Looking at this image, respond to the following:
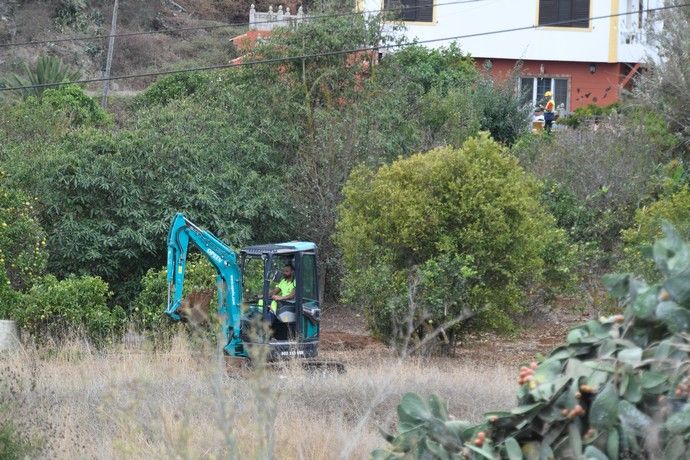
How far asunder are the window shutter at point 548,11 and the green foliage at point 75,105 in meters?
16.9

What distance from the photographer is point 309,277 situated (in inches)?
679

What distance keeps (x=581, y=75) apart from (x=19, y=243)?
87.4 feet

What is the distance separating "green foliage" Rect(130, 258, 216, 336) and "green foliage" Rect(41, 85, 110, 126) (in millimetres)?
10772

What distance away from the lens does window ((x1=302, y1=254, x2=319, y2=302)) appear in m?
17.1

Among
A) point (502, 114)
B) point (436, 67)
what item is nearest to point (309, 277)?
point (502, 114)

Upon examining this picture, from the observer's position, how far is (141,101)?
39.7 metres

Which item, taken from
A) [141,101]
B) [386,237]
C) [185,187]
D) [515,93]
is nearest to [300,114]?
[185,187]

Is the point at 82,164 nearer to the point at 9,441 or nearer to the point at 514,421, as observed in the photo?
the point at 9,441

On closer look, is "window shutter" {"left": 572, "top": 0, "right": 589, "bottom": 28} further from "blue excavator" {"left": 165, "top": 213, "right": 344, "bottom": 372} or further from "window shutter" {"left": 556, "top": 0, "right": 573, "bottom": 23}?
"blue excavator" {"left": 165, "top": 213, "right": 344, "bottom": 372}

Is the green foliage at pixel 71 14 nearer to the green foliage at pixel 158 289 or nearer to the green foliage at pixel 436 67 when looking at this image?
the green foliage at pixel 436 67

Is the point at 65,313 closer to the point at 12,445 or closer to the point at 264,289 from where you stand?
the point at 264,289

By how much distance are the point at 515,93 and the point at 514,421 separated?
28.1 meters

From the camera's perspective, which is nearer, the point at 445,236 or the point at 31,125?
the point at 445,236

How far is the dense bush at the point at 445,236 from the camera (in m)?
17.6
